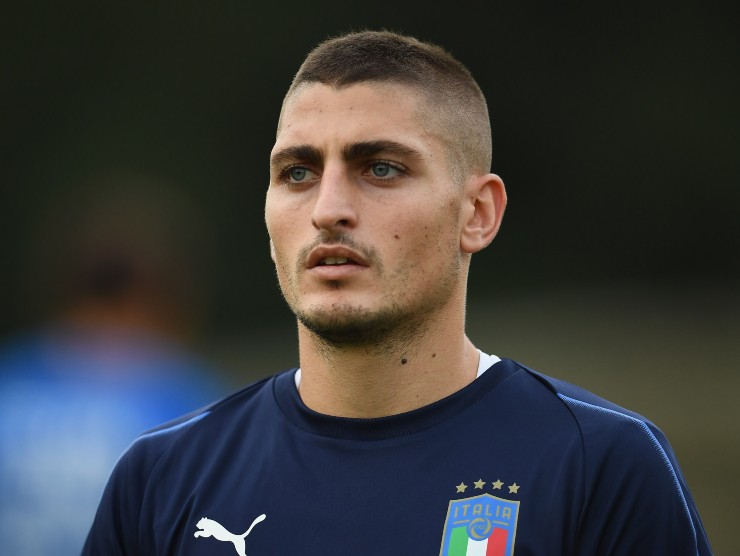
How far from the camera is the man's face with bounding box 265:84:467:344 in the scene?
269cm

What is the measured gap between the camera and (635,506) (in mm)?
2508

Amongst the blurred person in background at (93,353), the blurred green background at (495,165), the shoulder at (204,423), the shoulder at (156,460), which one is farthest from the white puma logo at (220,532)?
the blurred green background at (495,165)

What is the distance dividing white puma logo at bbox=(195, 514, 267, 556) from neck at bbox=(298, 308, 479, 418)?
1.26 feet

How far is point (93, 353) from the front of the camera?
26.9 ft

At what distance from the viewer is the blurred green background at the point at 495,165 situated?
10.0 meters

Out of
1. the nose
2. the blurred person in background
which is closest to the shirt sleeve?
the nose

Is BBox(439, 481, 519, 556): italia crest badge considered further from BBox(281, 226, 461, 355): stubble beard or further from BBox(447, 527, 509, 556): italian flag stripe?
BBox(281, 226, 461, 355): stubble beard

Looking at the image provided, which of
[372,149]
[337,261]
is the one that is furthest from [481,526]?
[372,149]

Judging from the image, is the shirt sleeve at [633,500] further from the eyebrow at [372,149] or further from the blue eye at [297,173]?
the blue eye at [297,173]

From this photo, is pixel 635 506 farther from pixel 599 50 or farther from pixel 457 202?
pixel 599 50

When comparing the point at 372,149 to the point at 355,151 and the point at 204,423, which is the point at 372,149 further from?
the point at 204,423

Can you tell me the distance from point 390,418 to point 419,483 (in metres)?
0.21

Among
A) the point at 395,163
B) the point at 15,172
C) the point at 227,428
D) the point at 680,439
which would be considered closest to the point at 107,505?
the point at 227,428

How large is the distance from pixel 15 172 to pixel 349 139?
8.41m
